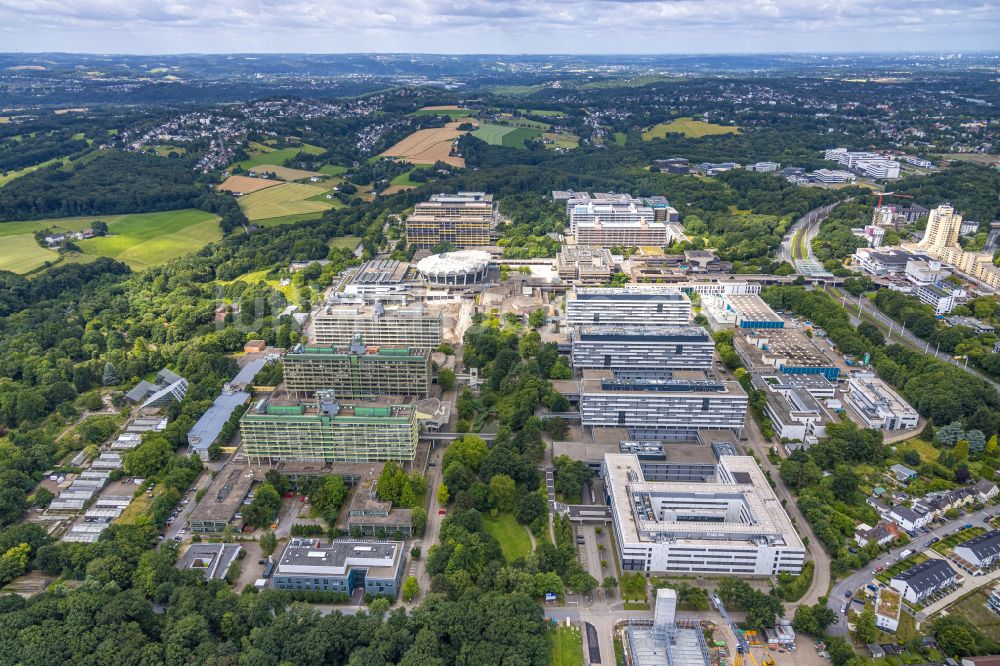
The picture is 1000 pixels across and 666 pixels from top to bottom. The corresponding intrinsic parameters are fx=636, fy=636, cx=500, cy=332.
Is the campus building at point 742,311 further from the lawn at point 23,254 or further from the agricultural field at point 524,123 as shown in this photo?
the agricultural field at point 524,123

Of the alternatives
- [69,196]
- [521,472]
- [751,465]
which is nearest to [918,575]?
[751,465]

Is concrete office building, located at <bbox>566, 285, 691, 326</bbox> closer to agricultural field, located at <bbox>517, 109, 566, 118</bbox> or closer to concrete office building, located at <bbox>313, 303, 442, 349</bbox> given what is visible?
concrete office building, located at <bbox>313, 303, 442, 349</bbox>

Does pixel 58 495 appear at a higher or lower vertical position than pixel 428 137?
lower

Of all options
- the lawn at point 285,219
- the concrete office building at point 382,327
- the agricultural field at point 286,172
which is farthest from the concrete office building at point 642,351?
the agricultural field at point 286,172

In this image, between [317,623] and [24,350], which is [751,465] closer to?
[317,623]

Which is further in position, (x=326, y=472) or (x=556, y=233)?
(x=556, y=233)
